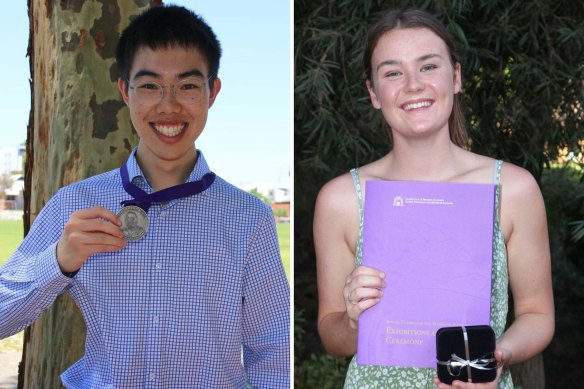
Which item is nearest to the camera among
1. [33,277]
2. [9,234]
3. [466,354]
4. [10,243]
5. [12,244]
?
[466,354]

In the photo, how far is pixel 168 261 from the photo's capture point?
1.83m

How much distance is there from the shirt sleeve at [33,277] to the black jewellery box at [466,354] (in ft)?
2.72

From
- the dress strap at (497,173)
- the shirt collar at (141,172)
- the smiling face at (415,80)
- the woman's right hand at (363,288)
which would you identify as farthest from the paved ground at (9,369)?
the dress strap at (497,173)

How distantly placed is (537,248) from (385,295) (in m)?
0.37

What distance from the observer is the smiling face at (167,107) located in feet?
6.14

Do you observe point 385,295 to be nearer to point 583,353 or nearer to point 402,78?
point 402,78

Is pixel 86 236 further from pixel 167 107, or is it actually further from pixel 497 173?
pixel 497 173

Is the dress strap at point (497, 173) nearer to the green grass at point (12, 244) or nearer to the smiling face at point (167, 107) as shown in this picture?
the smiling face at point (167, 107)

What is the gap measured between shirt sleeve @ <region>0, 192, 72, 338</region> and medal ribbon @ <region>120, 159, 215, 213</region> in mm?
175

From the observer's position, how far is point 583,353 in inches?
140

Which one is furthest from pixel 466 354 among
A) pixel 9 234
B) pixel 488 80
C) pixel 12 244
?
pixel 9 234

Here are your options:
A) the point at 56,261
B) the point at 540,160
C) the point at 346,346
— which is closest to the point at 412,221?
the point at 346,346

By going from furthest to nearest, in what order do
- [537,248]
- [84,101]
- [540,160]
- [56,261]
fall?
[540,160]
[84,101]
[537,248]
[56,261]

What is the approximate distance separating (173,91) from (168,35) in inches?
5.5
